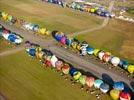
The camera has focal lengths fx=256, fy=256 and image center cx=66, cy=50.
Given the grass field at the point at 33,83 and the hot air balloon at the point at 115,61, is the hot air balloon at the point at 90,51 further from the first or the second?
the grass field at the point at 33,83

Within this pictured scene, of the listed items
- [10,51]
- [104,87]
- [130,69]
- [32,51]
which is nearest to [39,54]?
[32,51]

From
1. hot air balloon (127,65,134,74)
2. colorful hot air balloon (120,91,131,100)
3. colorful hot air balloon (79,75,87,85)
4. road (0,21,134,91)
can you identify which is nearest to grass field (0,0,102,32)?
road (0,21,134,91)

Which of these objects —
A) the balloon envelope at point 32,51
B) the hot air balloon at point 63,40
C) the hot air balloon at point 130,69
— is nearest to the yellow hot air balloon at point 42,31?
the hot air balloon at point 63,40

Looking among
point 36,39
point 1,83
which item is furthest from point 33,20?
point 1,83

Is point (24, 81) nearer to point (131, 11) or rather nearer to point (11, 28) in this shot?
point (11, 28)

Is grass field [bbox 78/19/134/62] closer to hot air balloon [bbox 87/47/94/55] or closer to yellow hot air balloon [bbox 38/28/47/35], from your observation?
hot air balloon [bbox 87/47/94/55]

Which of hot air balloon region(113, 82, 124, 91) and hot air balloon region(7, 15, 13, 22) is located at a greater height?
hot air balloon region(7, 15, 13, 22)
